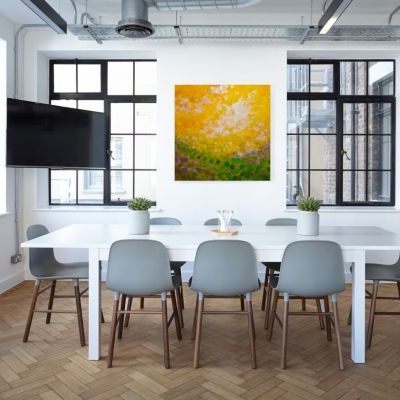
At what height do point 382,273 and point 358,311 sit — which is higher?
point 382,273

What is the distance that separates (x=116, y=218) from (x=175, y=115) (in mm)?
1548

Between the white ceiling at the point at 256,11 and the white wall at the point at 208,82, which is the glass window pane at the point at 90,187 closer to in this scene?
the white wall at the point at 208,82

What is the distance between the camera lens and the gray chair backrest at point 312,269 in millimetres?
2740

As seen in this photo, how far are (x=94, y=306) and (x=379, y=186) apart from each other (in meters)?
4.28

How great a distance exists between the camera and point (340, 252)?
2775 millimetres

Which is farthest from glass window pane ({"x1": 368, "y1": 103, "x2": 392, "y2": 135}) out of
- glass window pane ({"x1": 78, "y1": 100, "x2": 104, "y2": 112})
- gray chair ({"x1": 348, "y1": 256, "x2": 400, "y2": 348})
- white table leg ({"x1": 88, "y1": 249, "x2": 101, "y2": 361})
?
white table leg ({"x1": 88, "y1": 249, "x2": 101, "y2": 361})

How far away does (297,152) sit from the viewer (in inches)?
218

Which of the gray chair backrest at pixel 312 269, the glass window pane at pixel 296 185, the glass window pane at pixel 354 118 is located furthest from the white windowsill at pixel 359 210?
the gray chair backrest at pixel 312 269

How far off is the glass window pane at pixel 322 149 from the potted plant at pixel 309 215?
2.41 meters

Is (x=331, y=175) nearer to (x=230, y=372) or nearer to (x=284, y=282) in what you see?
(x=284, y=282)

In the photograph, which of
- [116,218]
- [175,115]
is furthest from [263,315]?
[175,115]

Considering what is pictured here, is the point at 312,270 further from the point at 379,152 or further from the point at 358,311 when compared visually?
the point at 379,152

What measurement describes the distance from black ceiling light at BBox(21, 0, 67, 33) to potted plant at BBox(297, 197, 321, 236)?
9.25 ft

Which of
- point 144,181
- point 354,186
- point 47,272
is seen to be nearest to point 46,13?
point 47,272
